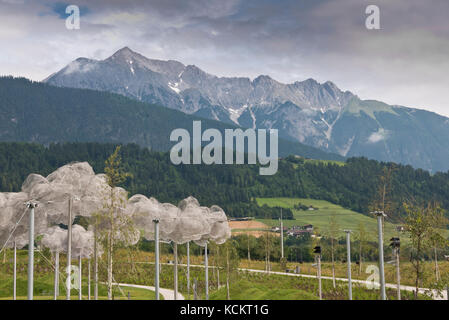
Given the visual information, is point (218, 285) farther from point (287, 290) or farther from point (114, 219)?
point (114, 219)

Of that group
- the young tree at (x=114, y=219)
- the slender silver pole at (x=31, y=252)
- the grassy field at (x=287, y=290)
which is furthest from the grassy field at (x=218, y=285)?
the slender silver pole at (x=31, y=252)

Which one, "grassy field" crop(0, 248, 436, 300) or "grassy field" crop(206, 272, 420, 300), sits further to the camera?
"grassy field" crop(0, 248, 436, 300)

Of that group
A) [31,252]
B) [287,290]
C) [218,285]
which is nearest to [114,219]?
[31,252]

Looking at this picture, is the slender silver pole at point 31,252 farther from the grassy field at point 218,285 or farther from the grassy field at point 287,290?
the grassy field at point 287,290

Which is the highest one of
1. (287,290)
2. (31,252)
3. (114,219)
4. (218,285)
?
(114,219)

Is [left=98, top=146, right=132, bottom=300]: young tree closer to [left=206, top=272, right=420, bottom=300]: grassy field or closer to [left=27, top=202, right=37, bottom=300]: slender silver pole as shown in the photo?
[left=27, top=202, right=37, bottom=300]: slender silver pole

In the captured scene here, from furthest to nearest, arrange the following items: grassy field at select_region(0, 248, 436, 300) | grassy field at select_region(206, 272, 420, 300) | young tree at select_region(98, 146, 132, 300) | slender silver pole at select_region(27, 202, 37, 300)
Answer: grassy field at select_region(0, 248, 436, 300) < grassy field at select_region(206, 272, 420, 300) < young tree at select_region(98, 146, 132, 300) < slender silver pole at select_region(27, 202, 37, 300)

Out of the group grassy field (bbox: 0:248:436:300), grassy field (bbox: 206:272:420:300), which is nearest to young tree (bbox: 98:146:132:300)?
grassy field (bbox: 0:248:436:300)

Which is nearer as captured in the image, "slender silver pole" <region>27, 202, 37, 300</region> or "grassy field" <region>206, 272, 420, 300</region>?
"slender silver pole" <region>27, 202, 37, 300</region>

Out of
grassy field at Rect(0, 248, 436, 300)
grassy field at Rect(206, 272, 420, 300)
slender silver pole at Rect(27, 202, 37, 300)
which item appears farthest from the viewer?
grassy field at Rect(0, 248, 436, 300)

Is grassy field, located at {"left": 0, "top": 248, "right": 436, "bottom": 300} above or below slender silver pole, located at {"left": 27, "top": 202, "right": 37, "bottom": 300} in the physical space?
below

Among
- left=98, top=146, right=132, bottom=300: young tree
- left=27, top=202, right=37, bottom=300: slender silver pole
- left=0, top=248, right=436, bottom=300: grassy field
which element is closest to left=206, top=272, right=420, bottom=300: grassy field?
left=0, top=248, right=436, bottom=300: grassy field

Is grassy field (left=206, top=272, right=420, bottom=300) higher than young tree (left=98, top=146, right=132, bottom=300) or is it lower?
lower

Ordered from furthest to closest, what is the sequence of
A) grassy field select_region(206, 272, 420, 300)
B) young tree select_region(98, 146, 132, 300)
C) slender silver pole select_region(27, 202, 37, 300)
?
grassy field select_region(206, 272, 420, 300) → young tree select_region(98, 146, 132, 300) → slender silver pole select_region(27, 202, 37, 300)
